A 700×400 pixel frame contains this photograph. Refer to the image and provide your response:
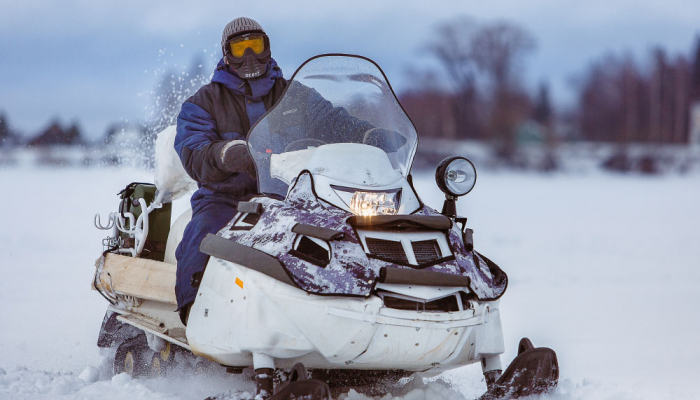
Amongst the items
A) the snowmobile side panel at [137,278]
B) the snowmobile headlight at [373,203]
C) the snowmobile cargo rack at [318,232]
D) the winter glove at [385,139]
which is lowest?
the snowmobile side panel at [137,278]

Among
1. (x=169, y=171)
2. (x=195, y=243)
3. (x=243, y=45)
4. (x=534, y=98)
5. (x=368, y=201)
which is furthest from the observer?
(x=534, y=98)

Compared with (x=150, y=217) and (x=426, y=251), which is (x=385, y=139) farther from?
(x=150, y=217)

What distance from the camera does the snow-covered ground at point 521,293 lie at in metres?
3.74

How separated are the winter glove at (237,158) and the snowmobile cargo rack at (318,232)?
22.6 inches

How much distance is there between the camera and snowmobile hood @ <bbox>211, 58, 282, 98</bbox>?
393 cm

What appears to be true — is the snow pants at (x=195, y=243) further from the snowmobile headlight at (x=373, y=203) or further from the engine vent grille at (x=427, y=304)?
the engine vent grille at (x=427, y=304)

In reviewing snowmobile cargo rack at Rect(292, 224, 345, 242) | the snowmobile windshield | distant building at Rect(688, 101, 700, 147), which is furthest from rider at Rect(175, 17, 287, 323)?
Answer: distant building at Rect(688, 101, 700, 147)

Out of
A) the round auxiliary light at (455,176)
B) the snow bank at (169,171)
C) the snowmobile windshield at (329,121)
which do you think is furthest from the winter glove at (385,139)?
the snow bank at (169,171)

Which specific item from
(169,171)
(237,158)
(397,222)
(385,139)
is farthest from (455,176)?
(169,171)

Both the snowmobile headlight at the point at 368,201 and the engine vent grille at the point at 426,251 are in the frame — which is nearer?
A: the engine vent grille at the point at 426,251

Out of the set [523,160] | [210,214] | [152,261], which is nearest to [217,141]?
[210,214]

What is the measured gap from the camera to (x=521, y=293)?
7102mm

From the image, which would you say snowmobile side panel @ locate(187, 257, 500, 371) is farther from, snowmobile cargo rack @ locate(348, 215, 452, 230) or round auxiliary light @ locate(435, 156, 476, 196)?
round auxiliary light @ locate(435, 156, 476, 196)

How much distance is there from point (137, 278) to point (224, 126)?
85cm
